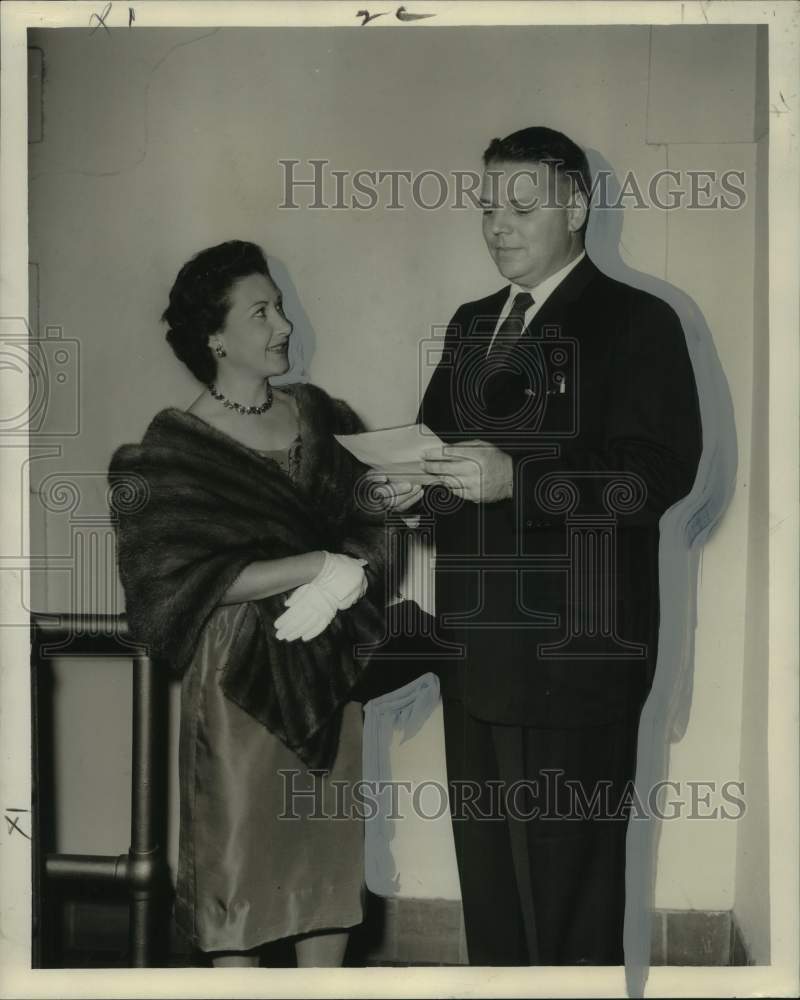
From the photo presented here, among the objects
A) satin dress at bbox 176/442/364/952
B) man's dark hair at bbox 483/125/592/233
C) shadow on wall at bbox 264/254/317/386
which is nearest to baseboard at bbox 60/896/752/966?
satin dress at bbox 176/442/364/952

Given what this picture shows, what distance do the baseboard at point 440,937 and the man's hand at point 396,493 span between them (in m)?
0.67

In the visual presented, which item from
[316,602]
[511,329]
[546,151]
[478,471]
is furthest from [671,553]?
[546,151]

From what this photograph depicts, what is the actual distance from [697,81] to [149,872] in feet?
5.28

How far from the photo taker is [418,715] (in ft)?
7.78

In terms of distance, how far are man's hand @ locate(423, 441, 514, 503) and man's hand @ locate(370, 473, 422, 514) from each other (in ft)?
0.19

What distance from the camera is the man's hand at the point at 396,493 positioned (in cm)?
234

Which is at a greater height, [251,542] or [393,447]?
[393,447]

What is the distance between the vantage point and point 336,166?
2.32 meters

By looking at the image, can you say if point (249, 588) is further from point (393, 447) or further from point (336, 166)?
point (336, 166)

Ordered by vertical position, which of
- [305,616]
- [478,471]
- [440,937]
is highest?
[478,471]

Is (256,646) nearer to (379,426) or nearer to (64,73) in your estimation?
(379,426)

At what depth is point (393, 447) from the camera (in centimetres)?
234

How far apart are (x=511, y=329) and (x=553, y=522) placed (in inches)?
12.9

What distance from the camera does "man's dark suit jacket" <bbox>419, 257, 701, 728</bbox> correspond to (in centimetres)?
231
